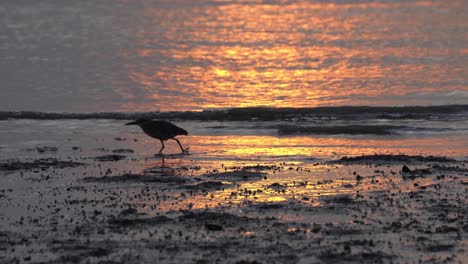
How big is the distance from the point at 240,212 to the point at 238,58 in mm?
22484

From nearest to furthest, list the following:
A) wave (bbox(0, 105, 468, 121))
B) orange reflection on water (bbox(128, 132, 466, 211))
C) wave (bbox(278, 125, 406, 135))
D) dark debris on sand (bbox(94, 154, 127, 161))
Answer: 1. orange reflection on water (bbox(128, 132, 466, 211))
2. dark debris on sand (bbox(94, 154, 127, 161))
3. wave (bbox(278, 125, 406, 135))
4. wave (bbox(0, 105, 468, 121))

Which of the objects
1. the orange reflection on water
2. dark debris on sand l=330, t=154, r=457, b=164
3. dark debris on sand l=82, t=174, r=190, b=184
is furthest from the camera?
dark debris on sand l=330, t=154, r=457, b=164

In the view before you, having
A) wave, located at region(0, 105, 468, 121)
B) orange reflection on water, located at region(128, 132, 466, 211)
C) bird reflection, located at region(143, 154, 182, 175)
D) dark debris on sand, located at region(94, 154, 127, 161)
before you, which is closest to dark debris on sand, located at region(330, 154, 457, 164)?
orange reflection on water, located at region(128, 132, 466, 211)

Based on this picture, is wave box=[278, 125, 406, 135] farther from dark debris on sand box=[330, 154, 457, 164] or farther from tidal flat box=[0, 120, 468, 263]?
dark debris on sand box=[330, 154, 457, 164]

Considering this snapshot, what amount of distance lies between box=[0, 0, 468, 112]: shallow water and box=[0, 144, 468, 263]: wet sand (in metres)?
11.4

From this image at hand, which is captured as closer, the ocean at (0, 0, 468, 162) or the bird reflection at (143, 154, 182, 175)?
the bird reflection at (143, 154, 182, 175)

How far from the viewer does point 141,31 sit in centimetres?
3847

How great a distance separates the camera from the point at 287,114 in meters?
23.0

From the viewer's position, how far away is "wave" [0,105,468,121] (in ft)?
73.6

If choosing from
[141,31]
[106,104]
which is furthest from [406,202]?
[141,31]

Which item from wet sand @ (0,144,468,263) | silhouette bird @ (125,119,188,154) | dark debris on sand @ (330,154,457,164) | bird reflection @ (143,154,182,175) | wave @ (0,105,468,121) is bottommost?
wet sand @ (0,144,468,263)

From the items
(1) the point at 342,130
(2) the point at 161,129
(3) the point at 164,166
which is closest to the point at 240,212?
(3) the point at 164,166

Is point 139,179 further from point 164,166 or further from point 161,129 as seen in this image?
point 161,129

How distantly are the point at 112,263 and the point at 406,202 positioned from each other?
13.1 ft
